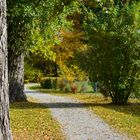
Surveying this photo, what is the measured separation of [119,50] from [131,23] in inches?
59.1

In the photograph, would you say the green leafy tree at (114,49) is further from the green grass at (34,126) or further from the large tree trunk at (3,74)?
the large tree trunk at (3,74)

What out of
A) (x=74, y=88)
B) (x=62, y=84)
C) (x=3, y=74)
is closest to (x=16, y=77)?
(x=74, y=88)

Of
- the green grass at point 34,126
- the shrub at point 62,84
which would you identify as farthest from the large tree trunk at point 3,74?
the shrub at point 62,84

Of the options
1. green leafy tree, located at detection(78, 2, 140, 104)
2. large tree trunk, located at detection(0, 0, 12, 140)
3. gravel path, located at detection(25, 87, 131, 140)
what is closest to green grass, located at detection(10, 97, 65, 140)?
gravel path, located at detection(25, 87, 131, 140)

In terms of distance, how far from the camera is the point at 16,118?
18328 mm

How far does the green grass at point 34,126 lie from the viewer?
44.2 feet

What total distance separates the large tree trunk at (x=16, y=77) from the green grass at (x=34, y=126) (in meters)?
6.04

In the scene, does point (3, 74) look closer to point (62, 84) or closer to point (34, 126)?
point (34, 126)

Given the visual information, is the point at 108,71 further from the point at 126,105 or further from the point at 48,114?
the point at 48,114

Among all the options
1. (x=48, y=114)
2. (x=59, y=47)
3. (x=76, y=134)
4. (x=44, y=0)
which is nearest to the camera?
(x=76, y=134)

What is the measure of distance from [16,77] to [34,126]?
11925mm

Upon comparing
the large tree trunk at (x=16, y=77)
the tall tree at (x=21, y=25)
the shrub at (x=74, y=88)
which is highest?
the tall tree at (x=21, y=25)

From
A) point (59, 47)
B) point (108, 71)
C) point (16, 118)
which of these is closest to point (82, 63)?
point (108, 71)

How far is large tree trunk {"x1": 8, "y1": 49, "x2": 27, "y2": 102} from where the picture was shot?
88.5 feet
